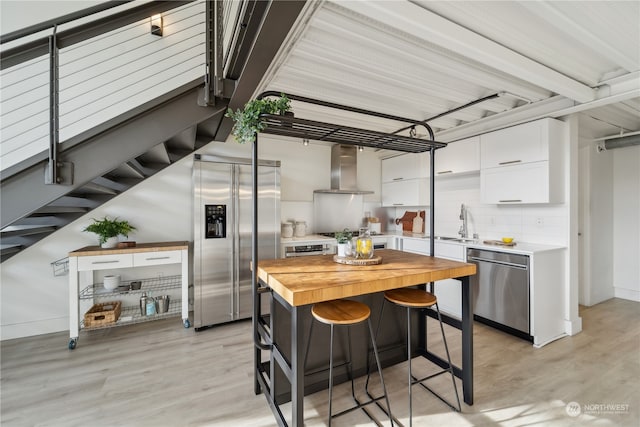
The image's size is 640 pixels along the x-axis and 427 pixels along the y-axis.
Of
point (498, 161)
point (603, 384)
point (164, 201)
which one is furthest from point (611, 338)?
point (164, 201)

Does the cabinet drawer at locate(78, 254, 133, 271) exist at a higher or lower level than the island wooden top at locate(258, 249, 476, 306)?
lower

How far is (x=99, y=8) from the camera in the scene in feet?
6.17

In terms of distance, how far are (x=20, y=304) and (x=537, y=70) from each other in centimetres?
556

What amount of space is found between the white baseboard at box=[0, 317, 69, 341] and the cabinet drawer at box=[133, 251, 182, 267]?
1205 mm

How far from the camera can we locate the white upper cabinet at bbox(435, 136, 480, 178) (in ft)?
12.0

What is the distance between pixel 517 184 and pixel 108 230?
4.71 metres

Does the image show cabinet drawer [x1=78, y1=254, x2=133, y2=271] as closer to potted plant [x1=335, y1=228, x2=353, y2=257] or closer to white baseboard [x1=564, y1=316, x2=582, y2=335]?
potted plant [x1=335, y1=228, x2=353, y2=257]

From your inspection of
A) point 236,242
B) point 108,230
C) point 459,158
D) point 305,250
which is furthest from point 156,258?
point 459,158

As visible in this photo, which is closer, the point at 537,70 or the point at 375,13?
the point at 375,13

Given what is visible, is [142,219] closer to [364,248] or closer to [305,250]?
[305,250]

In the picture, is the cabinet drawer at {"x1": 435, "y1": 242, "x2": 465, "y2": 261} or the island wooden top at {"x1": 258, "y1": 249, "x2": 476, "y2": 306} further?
the cabinet drawer at {"x1": 435, "y1": 242, "x2": 465, "y2": 261}

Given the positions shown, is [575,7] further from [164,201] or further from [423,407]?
[164,201]

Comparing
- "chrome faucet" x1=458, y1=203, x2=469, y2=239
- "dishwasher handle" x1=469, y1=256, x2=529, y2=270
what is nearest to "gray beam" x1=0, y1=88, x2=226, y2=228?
"dishwasher handle" x1=469, y1=256, x2=529, y2=270

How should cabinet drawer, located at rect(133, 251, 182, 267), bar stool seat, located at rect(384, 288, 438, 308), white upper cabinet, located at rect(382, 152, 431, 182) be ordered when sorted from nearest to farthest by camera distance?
1. bar stool seat, located at rect(384, 288, 438, 308)
2. cabinet drawer, located at rect(133, 251, 182, 267)
3. white upper cabinet, located at rect(382, 152, 431, 182)
